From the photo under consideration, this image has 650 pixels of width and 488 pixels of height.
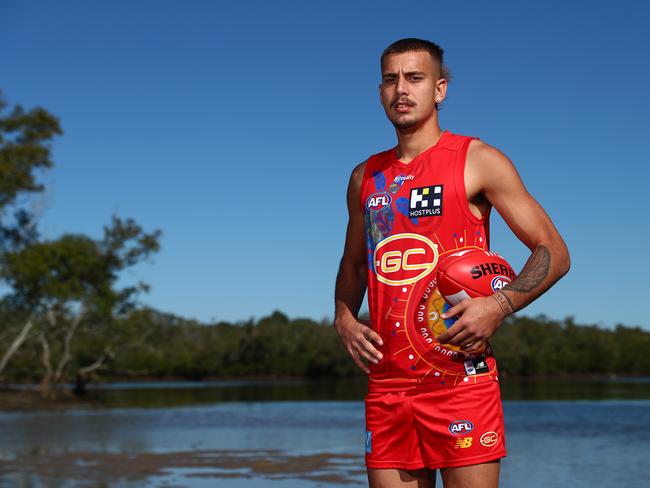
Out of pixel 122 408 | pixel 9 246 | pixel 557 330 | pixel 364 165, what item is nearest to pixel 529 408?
pixel 122 408

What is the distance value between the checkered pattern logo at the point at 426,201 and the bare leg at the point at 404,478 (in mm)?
867

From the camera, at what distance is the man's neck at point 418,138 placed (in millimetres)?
3389

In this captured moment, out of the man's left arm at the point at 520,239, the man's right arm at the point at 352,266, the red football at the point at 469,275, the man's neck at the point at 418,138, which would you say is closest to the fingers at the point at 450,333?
the man's left arm at the point at 520,239

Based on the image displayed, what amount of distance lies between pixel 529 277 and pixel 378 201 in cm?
61

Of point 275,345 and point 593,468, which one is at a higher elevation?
point 275,345

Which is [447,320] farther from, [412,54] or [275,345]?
[275,345]

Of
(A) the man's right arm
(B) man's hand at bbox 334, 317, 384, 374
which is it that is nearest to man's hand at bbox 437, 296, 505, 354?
(B) man's hand at bbox 334, 317, 384, 374

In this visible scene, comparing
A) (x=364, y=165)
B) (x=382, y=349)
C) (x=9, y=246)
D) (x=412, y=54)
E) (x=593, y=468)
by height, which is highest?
(x=9, y=246)

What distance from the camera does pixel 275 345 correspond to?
104 metres

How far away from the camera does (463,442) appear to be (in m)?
3.10

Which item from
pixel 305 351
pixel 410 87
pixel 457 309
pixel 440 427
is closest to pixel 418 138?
pixel 410 87

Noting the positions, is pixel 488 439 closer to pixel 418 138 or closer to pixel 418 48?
pixel 418 138

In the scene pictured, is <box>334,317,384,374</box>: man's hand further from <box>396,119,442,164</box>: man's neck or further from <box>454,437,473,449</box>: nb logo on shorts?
<box>396,119,442,164</box>: man's neck

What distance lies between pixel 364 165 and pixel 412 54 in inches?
19.5
